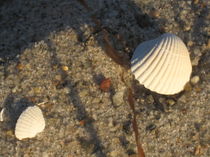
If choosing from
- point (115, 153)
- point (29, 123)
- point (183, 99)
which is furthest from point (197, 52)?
point (29, 123)

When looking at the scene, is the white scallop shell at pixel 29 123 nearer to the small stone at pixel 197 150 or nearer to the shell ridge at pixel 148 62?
the shell ridge at pixel 148 62

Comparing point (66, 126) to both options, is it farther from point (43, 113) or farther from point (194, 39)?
point (194, 39)

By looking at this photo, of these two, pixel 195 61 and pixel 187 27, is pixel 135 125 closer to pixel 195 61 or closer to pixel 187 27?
pixel 195 61

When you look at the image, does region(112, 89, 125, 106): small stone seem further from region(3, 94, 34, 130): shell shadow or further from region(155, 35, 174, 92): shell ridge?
region(3, 94, 34, 130): shell shadow

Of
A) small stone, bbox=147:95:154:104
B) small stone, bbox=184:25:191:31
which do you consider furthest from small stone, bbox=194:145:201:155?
small stone, bbox=184:25:191:31

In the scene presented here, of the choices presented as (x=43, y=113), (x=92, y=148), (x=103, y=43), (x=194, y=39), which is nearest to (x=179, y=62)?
(x=194, y=39)
